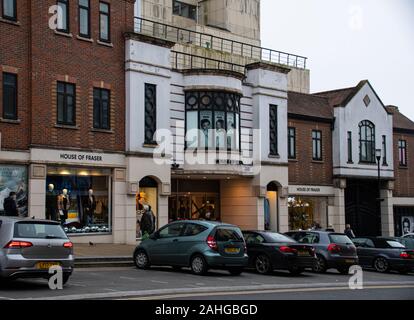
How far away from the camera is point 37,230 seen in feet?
50.3

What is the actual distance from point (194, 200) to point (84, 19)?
10900 millimetres

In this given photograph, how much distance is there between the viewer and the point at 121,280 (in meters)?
17.6

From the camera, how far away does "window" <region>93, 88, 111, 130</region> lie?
2808 cm

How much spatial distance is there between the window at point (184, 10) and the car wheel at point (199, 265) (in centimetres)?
3552

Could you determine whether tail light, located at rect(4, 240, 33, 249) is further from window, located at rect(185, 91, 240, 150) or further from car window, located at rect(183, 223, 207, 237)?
window, located at rect(185, 91, 240, 150)

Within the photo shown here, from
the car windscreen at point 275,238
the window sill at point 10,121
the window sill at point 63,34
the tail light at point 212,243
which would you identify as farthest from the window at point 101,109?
the tail light at point 212,243

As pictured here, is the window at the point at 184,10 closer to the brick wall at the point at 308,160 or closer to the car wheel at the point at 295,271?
the brick wall at the point at 308,160

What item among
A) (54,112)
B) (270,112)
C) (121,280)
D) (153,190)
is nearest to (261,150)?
(270,112)

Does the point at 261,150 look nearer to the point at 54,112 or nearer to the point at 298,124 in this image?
the point at 298,124

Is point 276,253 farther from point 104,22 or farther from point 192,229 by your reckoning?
point 104,22

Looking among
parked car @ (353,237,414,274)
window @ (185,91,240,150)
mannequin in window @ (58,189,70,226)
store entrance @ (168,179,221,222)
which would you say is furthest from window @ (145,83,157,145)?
parked car @ (353,237,414,274)

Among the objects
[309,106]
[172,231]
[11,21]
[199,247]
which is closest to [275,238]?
[199,247]

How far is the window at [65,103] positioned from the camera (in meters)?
26.8

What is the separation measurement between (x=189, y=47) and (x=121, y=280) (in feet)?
72.7
